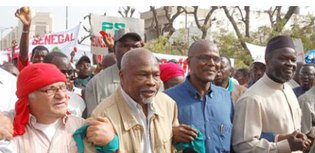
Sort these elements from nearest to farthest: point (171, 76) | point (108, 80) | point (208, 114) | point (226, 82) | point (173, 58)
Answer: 1. point (208, 114)
2. point (108, 80)
3. point (171, 76)
4. point (226, 82)
5. point (173, 58)

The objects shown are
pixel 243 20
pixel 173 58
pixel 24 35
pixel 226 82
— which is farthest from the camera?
pixel 243 20

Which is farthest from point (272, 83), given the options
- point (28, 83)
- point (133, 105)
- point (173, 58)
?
point (173, 58)

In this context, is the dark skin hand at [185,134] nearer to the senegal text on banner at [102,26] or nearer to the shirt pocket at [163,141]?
the shirt pocket at [163,141]

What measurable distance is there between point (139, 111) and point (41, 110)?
67 cm

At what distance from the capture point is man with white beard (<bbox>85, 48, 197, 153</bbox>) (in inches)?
110

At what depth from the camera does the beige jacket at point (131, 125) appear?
2.78 m

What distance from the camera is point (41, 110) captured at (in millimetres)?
2902

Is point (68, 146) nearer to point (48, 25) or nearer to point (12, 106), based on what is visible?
point (12, 106)

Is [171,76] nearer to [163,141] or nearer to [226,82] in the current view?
[226,82]

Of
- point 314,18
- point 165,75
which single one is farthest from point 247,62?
point 165,75

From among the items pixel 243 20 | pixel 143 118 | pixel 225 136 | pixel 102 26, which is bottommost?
pixel 225 136

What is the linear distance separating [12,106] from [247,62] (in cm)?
1887

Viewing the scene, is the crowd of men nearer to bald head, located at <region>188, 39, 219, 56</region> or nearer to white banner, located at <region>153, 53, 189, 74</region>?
bald head, located at <region>188, 39, 219, 56</region>

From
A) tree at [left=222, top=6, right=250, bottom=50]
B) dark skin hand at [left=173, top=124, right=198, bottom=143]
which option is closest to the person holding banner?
dark skin hand at [left=173, top=124, right=198, bottom=143]
